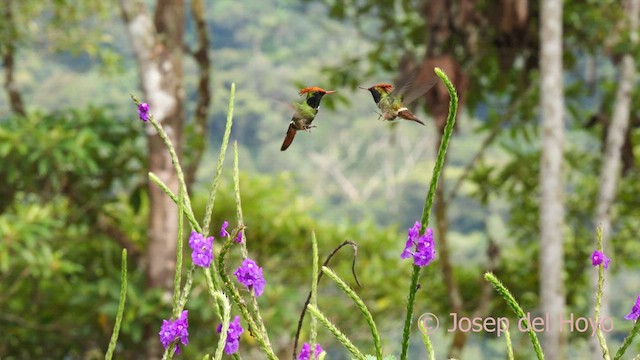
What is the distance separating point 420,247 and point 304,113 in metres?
0.11

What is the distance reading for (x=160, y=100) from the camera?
117 inches

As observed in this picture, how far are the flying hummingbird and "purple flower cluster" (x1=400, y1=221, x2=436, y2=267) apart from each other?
69 millimetres

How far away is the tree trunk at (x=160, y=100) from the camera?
2.97 meters

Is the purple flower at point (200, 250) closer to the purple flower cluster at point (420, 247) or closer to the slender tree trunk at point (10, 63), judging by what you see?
the purple flower cluster at point (420, 247)

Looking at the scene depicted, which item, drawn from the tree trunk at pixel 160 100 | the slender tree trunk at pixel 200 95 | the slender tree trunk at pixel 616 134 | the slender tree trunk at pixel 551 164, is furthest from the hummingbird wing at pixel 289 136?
the slender tree trunk at pixel 616 134

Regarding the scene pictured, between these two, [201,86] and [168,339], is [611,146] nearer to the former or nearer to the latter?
[201,86]

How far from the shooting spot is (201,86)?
3.66m

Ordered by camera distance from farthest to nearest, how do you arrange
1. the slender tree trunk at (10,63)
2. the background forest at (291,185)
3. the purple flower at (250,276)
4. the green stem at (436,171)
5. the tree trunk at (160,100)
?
the slender tree trunk at (10,63), the background forest at (291,185), the tree trunk at (160,100), the purple flower at (250,276), the green stem at (436,171)

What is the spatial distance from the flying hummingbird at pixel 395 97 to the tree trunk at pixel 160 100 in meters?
2.38

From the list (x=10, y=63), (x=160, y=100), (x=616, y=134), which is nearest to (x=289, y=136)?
(x=160, y=100)

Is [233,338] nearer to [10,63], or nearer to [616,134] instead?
[616,134]

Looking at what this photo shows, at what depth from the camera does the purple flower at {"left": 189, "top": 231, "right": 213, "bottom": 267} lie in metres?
0.56

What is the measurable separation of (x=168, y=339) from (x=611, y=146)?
133 inches

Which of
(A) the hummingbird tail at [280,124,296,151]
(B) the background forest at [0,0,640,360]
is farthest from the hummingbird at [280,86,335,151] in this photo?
(B) the background forest at [0,0,640,360]
